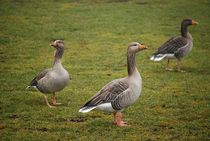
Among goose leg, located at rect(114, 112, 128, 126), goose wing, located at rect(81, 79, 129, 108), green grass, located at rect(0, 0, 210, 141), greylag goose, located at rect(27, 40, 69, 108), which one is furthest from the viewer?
greylag goose, located at rect(27, 40, 69, 108)

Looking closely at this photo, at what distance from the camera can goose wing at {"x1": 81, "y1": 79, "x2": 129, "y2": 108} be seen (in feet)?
36.6

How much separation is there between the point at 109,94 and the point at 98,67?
328 inches

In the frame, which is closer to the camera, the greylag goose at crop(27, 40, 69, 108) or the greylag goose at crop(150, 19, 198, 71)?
the greylag goose at crop(27, 40, 69, 108)

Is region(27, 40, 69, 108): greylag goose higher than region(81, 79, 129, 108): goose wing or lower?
lower

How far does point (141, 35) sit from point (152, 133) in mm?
16499

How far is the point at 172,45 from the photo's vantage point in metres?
19.5

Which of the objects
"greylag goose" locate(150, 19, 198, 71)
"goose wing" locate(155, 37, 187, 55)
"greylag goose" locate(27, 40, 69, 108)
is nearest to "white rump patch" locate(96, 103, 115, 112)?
"greylag goose" locate(27, 40, 69, 108)

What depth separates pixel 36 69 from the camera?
62.6ft

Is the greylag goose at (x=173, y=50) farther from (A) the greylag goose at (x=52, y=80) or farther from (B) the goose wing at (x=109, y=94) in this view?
(B) the goose wing at (x=109, y=94)

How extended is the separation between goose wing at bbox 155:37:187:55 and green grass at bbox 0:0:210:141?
0.92m

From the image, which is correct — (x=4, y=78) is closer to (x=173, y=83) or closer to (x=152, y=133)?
(x=173, y=83)

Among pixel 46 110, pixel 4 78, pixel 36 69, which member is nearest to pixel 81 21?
pixel 36 69

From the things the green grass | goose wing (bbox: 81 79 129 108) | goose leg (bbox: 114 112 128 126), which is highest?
goose wing (bbox: 81 79 129 108)

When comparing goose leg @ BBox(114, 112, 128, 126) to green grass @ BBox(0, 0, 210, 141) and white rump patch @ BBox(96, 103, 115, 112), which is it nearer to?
green grass @ BBox(0, 0, 210, 141)
